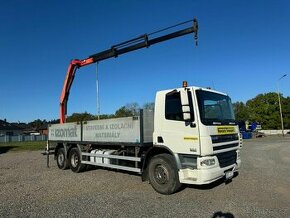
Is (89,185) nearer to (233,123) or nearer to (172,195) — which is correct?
(172,195)

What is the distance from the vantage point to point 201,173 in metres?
7.89

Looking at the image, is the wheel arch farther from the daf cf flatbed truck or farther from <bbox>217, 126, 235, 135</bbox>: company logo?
<bbox>217, 126, 235, 135</bbox>: company logo

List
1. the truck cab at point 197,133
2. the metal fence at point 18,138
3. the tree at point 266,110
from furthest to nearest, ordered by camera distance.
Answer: the tree at point 266,110 → the metal fence at point 18,138 → the truck cab at point 197,133

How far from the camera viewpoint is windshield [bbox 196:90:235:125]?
330 inches

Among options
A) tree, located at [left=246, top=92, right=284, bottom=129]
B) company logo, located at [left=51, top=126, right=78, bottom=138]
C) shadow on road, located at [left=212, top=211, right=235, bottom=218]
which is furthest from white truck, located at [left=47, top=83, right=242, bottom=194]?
tree, located at [left=246, top=92, right=284, bottom=129]

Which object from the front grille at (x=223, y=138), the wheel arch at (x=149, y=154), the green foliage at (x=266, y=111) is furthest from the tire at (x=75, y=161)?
the green foliage at (x=266, y=111)

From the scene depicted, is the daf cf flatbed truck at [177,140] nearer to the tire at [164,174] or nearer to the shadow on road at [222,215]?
the tire at [164,174]

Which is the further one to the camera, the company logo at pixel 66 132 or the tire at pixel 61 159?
the tire at pixel 61 159

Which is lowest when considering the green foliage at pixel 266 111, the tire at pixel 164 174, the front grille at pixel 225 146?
the tire at pixel 164 174

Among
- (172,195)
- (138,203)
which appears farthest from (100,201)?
(172,195)

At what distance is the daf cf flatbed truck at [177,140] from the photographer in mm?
8125

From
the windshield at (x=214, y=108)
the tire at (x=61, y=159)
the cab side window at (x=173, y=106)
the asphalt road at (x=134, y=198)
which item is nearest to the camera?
the asphalt road at (x=134, y=198)

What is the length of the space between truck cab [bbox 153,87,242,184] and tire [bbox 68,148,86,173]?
472 cm

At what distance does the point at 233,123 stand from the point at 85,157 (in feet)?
19.2
